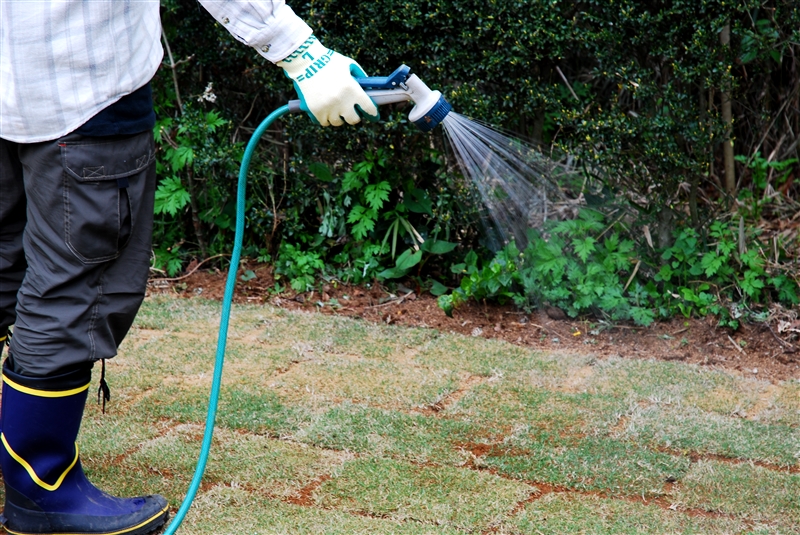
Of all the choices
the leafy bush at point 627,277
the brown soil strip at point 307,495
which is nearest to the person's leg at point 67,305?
the brown soil strip at point 307,495

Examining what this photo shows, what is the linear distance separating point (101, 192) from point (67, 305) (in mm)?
277

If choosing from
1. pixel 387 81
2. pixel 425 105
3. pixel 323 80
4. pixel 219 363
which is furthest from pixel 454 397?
pixel 323 80

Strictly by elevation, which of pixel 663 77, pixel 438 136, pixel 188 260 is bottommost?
pixel 188 260

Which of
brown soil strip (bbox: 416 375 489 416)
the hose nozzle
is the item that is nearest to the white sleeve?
the hose nozzle

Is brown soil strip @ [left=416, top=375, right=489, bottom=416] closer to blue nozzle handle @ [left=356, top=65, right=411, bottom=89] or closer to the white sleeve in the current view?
blue nozzle handle @ [left=356, top=65, right=411, bottom=89]

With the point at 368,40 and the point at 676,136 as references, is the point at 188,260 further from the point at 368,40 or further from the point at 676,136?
the point at 676,136

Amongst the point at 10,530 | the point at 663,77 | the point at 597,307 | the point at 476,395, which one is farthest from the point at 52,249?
the point at 663,77

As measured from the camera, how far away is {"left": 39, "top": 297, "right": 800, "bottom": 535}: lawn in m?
2.41

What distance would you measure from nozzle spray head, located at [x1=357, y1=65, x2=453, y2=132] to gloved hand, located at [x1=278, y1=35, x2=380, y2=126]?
9 cm

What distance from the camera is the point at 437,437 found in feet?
9.48

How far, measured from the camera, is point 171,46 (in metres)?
4.66

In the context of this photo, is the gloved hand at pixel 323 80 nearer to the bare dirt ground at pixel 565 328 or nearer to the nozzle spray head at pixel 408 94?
the nozzle spray head at pixel 408 94

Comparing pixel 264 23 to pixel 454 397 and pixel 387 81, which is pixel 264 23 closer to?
pixel 387 81

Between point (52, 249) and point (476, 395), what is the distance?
178cm
